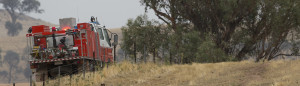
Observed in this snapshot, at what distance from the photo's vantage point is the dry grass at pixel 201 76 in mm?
14133

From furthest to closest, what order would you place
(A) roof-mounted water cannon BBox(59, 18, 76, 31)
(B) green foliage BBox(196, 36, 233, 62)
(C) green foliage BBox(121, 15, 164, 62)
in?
(C) green foliage BBox(121, 15, 164, 62) < (B) green foliage BBox(196, 36, 233, 62) < (A) roof-mounted water cannon BBox(59, 18, 76, 31)

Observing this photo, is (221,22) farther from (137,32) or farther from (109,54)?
(109,54)

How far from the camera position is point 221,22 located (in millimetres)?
33000

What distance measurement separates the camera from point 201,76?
53.7 feet

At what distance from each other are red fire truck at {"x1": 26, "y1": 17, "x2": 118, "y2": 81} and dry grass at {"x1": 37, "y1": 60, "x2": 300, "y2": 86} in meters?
1.85

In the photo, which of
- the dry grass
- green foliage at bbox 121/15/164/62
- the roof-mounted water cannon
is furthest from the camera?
green foliage at bbox 121/15/164/62

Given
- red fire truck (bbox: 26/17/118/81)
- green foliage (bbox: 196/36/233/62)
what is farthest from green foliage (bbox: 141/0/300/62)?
red fire truck (bbox: 26/17/118/81)

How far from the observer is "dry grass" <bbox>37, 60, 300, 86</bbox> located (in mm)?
14133

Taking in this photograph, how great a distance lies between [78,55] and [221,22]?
551 inches

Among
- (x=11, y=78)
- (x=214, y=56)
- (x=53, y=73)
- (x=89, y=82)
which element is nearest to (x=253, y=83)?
(x=89, y=82)

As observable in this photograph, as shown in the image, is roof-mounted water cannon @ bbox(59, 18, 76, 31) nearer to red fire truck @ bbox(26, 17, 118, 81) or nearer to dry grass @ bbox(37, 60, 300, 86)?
red fire truck @ bbox(26, 17, 118, 81)

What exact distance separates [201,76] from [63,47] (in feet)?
25.8

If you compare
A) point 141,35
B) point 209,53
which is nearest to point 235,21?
point 209,53

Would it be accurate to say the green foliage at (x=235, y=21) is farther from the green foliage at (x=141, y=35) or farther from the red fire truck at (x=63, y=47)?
the red fire truck at (x=63, y=47)
